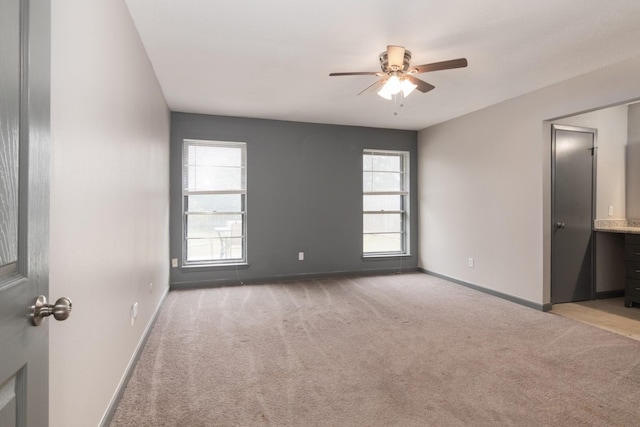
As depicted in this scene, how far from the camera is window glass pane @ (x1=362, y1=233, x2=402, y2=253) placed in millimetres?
5789

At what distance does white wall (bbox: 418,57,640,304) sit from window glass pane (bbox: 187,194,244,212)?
3.17 metres

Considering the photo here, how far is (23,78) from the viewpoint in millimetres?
744

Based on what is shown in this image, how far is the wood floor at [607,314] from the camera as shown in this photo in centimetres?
328

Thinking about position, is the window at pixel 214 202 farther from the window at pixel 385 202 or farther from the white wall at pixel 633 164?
the white wall at pixel 633 164

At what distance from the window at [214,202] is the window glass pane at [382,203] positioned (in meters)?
2.06

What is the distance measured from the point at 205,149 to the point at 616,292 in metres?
5.96

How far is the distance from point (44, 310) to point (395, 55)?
263cm

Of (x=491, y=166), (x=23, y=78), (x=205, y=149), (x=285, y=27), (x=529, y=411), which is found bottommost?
(x=529, y=411)

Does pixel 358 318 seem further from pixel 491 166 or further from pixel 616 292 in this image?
pixel 616 292

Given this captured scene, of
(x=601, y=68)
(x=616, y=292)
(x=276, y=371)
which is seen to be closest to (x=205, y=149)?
(x=276, y=371)

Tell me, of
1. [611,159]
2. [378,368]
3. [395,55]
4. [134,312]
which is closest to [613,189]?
[611,159]

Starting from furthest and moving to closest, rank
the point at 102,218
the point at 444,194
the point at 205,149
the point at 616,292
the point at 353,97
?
the point at 444,194 → the point at 205,149 → the point at 616,292 → the point at 353,97 → the point at 102,218

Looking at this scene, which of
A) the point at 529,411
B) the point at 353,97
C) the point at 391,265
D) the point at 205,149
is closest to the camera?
the point at 529,411

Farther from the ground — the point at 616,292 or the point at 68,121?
the point at 68,121
